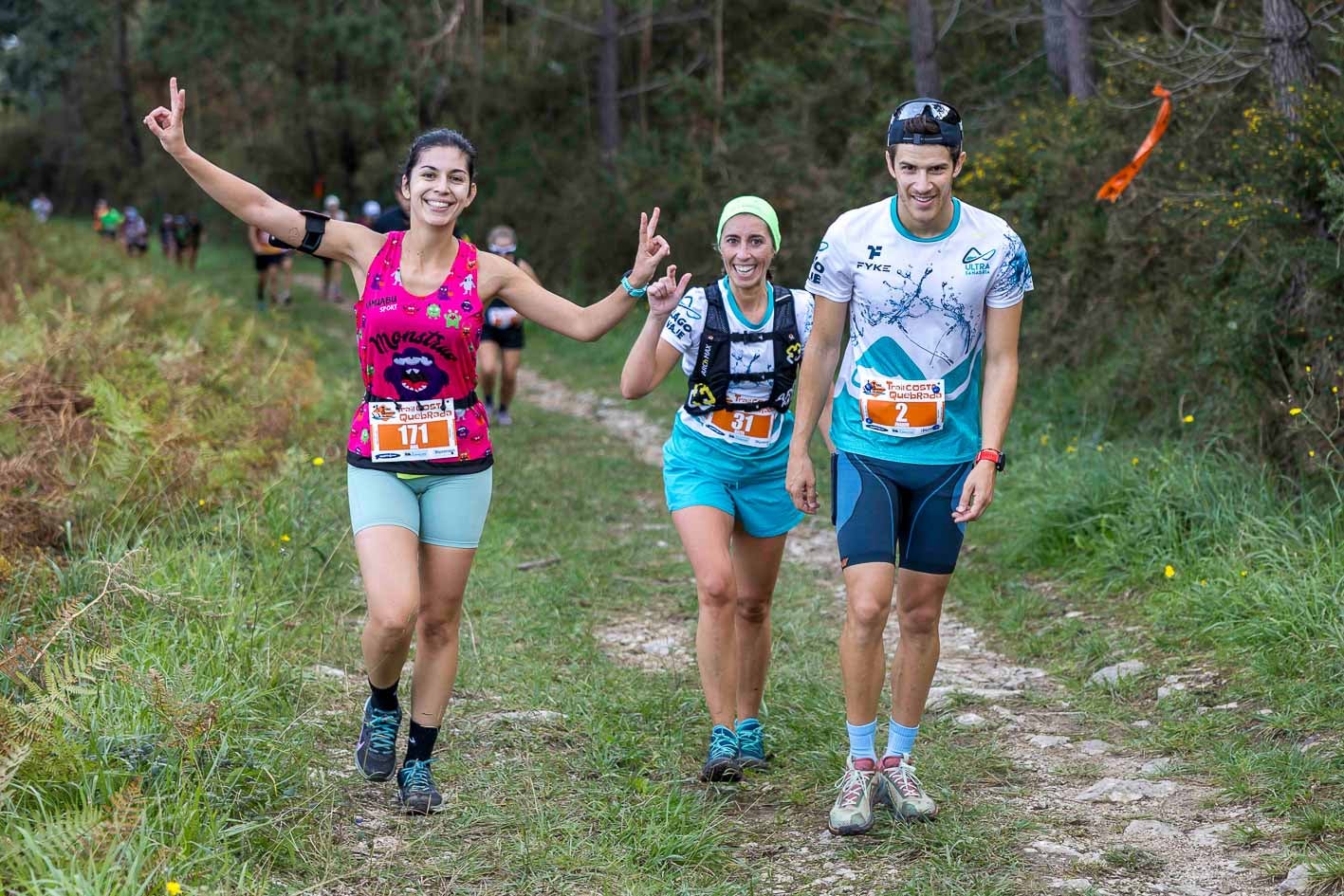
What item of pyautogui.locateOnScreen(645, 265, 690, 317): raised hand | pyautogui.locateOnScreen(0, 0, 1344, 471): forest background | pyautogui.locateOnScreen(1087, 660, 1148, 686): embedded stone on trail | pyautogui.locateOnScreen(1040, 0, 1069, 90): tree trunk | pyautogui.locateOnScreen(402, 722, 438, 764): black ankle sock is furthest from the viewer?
pyautogui.locateOnScreen(1040, 0, 1069, 90): tree trunk

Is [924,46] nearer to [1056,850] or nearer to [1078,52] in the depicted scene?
[1078,52]

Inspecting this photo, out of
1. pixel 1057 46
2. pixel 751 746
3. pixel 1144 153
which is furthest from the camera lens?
pixel 1057 46

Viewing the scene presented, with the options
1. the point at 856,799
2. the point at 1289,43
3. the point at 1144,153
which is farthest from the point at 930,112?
the point at 1144,153

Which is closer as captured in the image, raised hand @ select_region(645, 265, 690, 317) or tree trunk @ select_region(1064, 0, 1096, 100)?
raised hand @ select_region(645, 265, 690, 317)

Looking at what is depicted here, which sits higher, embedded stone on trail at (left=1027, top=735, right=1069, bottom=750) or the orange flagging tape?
the orange flagging tape

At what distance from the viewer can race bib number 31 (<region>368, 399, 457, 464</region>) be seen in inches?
173

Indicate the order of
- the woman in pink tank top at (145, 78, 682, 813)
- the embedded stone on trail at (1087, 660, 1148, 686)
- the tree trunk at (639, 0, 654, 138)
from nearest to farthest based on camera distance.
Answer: the woman in pink tank top at (145, 78, 682, 813) < the embedded stone on trail at (1087, 660, 1148, 686) < the tree trunk at (639, 0, 654, 138)

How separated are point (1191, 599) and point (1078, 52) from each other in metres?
7.56

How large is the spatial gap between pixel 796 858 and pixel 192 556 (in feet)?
11.4

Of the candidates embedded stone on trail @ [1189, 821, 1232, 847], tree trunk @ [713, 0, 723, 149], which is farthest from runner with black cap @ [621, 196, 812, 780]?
tree trunk @ [713, 0, 723, 149]

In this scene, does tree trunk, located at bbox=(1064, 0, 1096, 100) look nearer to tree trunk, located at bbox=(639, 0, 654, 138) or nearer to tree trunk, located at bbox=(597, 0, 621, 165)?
tree trunk, located at bbox=(597, 0, 621, 165)

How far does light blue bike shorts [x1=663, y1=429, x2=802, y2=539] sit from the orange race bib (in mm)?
72

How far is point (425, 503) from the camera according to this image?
14.7ft

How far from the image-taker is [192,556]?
6.48 metres
